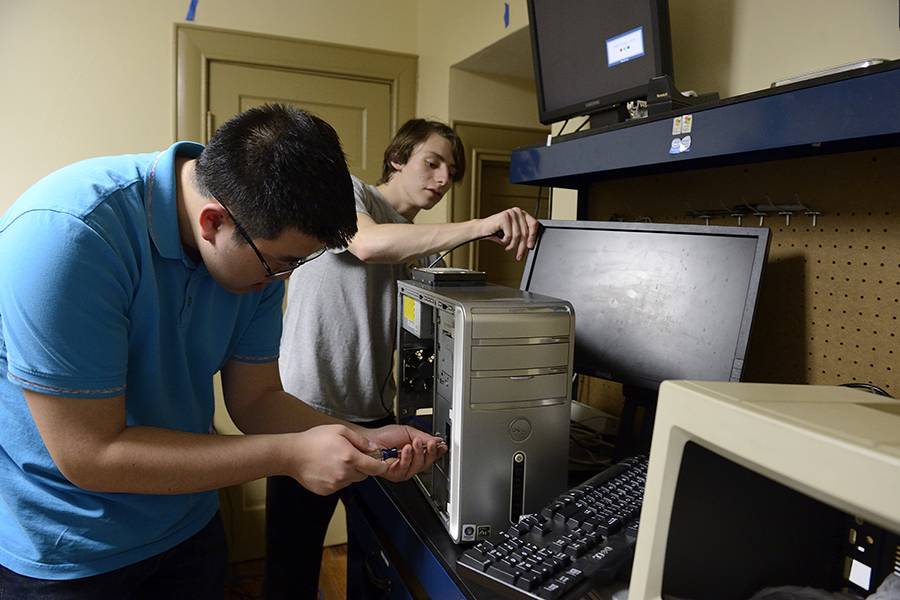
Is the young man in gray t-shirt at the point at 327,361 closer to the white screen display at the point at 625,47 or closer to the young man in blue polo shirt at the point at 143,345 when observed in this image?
the young man in blue polo shirt at the point at 143,345

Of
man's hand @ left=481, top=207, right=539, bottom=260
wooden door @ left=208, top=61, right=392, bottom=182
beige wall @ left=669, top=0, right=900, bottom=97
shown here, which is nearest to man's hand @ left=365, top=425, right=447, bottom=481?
man's hand @ left=481, top=207, right=539, bottom=260

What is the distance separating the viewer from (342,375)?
4.97 feet

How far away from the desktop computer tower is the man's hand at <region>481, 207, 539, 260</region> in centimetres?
34

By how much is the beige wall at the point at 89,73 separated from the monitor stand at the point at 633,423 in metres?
2.36

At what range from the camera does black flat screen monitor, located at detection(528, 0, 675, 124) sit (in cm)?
122

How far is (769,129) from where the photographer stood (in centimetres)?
85

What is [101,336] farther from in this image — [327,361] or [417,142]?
[417,142]

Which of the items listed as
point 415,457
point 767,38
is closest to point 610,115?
point 767,38

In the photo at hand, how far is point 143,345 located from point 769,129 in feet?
3.01

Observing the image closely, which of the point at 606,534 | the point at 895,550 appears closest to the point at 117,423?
the point at 606,534

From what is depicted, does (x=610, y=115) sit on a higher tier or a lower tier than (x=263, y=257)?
higher

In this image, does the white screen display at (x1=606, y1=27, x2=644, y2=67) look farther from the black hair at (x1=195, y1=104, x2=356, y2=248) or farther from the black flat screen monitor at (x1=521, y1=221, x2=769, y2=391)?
the black hair at (x1=195, y1=104, x2=356, y2=248)

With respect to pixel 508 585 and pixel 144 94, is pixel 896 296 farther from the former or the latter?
pixel 144 94

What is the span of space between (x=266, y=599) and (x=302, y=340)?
2.23 feet
